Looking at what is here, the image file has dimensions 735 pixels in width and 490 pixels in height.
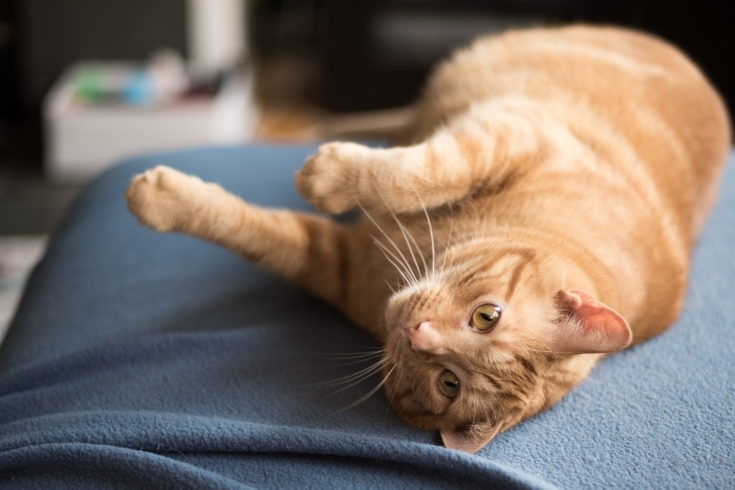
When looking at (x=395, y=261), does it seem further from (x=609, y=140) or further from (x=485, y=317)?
(x=609, y=140)

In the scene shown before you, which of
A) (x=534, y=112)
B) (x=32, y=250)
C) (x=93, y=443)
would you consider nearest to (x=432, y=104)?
(x=534, y=112)

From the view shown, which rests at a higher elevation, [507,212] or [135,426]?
[507,212]

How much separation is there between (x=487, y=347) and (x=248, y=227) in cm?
53

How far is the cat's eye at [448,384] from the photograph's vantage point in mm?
1127

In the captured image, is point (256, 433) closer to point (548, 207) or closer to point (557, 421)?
point (557, 421)

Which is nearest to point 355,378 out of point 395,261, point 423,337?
point 423,337

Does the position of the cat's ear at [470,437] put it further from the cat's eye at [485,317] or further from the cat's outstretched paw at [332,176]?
the cat's outstretched paw at [332,176]

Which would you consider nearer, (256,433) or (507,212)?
(256,433)

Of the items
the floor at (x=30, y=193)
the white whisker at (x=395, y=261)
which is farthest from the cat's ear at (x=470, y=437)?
the floor at (x=30, y=193)

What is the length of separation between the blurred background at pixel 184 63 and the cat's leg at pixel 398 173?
2.11 metres

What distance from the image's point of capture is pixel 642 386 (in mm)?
1122

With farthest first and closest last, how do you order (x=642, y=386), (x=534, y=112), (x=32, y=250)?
(x=32, y=250)
(x=534, y=112)
(x=642, y=386)

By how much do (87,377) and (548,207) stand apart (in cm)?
84

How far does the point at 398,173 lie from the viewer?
1247mm
